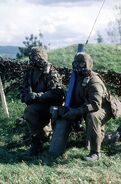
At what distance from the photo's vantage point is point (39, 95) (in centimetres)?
939

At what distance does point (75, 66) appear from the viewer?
8953 millimetres

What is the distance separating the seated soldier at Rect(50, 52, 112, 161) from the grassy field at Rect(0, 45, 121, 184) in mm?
278

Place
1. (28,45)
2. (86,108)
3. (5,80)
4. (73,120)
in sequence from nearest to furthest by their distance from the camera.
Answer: (86,108)
(73,120)
(5,80)
(28,45)

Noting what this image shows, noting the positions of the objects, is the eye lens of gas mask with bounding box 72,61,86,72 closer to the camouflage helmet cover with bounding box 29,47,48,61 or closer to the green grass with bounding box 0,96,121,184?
the camouflage helmet cover with bounding box 29,47,48,61

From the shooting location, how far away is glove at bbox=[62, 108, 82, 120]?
8734 millimetres

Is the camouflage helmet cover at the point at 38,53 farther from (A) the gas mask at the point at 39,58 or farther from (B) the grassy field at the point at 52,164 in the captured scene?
(B) the grassy field at the point at 52,164

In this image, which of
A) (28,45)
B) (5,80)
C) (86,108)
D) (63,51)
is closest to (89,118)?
(86,108)

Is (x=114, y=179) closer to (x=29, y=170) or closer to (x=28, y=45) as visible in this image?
(x=29, y=170)

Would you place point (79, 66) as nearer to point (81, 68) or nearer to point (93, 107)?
point (81, 68)

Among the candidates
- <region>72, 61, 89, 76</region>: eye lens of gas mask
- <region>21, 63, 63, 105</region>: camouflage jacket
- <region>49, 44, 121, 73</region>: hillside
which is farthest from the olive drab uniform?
<region>49, 44, 121, 73</region>: hillside

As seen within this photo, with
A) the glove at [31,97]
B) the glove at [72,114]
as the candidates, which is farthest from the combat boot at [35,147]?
the glove at [72,114]

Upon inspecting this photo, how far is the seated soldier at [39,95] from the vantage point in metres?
9.42

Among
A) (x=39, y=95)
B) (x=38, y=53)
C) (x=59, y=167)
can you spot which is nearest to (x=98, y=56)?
(x=38, y=53)

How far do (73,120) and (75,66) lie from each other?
3.03ft
